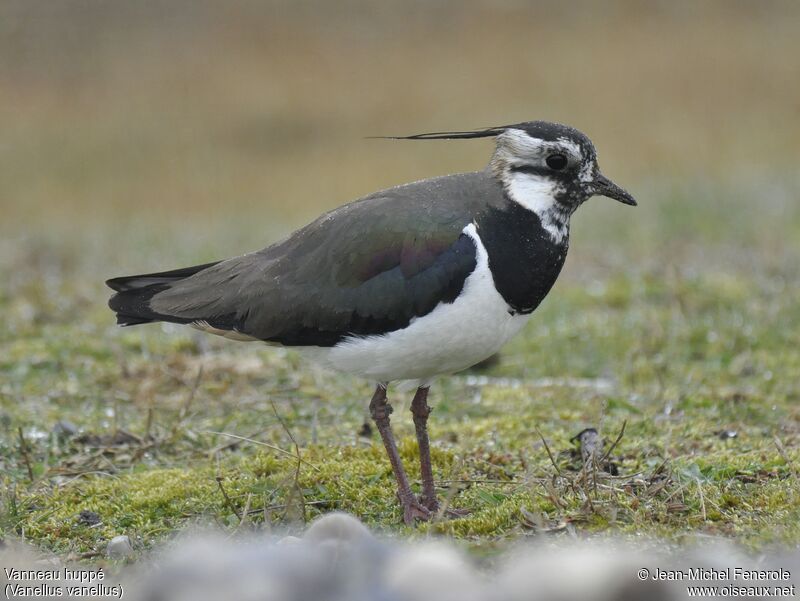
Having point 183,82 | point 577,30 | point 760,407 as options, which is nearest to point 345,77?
point 183,82

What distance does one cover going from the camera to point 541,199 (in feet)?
17.8

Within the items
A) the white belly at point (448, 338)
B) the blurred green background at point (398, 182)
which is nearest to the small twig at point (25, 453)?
the blurred green background at point (398, 182)

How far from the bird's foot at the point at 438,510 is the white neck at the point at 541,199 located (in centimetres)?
137

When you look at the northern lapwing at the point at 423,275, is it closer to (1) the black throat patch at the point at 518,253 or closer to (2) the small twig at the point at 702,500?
(1) the black throat patch at the point at 518,253

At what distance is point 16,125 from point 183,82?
398cm

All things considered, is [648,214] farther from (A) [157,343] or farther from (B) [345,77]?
(B) [345,77]

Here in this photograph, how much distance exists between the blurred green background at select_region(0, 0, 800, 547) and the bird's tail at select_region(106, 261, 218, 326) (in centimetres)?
65

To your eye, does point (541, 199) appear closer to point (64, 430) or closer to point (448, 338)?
point (448, 338)

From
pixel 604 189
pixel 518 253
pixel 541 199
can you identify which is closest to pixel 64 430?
pixel 518 253

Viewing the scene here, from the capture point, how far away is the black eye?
216 inches

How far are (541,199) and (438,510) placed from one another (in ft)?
5.20

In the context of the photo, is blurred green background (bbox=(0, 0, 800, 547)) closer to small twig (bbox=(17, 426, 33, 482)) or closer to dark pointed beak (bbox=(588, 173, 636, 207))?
small twig (bbox=(17, 426, 33, 482))

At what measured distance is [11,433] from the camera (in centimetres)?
653

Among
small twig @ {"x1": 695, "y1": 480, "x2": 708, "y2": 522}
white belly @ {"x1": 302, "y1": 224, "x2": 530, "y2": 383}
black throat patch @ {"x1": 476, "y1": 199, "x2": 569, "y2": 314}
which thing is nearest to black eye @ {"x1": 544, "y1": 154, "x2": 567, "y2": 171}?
black throat patch @ {"x1": 476, "y1": 199, "x2": 569, "y2": 314}
